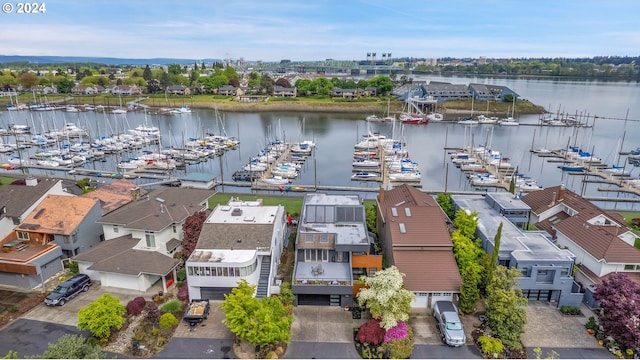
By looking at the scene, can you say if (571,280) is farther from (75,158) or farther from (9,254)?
(75,158)

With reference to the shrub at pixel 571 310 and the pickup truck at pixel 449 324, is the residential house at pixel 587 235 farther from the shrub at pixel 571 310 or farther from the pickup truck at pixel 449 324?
the pickup truck at pixel 449 324

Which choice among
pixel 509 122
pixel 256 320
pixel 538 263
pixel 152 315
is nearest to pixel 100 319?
pixel 152 315

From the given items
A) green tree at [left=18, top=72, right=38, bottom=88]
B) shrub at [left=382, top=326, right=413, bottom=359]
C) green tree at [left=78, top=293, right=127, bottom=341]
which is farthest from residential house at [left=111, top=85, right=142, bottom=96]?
shrub at [left=382, top=326, right=413, bottom=359]

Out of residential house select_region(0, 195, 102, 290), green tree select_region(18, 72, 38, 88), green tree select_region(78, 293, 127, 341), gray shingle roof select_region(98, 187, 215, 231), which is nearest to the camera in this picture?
green tree select_region(78, 293, 127, 341)

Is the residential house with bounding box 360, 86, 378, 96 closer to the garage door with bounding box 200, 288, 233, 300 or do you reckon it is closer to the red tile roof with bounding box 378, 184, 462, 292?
the red tile roof with bounding box 378, 184, 462, 292

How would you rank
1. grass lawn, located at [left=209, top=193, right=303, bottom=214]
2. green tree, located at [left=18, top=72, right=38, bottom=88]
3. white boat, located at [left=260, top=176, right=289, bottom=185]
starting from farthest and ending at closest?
green tree, located at [left=18, top=72, right=38, bottom=88], white boat, located at [left=260, top=176, right=289, bottom=185], grass lawn, located at [left=209, top=193, right=303, bottom=214]

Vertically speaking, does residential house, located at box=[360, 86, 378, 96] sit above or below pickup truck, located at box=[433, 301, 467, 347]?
above

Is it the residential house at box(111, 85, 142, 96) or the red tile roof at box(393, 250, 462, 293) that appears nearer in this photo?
the red tile roof at box(393, 250, 462, 293)
